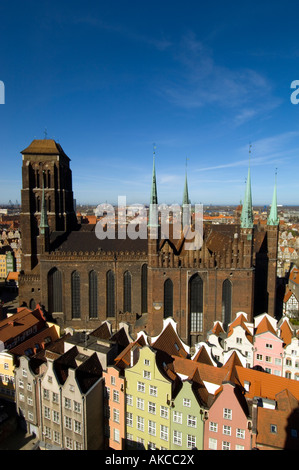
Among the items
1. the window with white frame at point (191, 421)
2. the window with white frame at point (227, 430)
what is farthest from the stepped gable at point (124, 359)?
the window with white frame at point (227, 430)

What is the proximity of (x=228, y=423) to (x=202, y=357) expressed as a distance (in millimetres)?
7614

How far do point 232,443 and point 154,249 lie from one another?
22.8 m

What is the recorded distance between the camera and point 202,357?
30.3 metres

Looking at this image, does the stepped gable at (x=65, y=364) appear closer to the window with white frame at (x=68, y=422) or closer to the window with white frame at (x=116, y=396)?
the window with white frame at (x=68, y=422)

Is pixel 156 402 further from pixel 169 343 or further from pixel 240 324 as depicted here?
pixel 240 324

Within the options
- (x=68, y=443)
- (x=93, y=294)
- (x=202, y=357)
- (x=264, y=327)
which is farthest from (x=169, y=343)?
(x=93, y=294)

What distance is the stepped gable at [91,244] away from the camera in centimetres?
4788

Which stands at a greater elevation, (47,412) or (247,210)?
(247,210)

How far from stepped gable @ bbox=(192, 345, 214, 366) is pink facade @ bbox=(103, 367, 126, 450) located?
320 inches

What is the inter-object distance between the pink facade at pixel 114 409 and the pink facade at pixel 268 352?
16389mm

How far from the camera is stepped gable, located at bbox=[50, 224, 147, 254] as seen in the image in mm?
47875

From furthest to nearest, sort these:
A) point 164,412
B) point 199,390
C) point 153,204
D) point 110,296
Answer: point 110,296, point 153,204, point 199,390, point 164,412

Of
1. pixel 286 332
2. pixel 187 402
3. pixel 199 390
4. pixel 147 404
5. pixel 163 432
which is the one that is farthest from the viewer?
pixel 286 332

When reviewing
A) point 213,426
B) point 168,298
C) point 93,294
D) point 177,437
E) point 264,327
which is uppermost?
point 168,298
